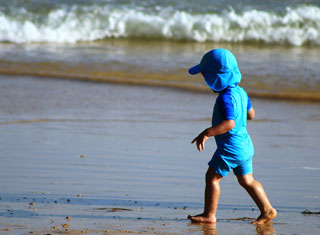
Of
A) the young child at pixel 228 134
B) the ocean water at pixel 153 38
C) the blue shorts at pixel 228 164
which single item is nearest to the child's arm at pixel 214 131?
the young child at pixel 228 134

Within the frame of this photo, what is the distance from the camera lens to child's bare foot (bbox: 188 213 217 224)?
138 inches

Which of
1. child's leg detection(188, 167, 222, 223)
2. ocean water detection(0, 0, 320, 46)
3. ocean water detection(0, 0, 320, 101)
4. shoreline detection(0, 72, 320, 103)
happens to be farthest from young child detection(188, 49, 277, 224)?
ocean water detection(0, 0, 320, 46)

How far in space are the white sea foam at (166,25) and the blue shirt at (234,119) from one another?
1142cm

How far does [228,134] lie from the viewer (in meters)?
3.71

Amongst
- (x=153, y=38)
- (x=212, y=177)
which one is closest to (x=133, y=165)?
(x=212, y=177)

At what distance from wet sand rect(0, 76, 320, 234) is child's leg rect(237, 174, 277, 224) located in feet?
0.22

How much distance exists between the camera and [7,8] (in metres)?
15.8

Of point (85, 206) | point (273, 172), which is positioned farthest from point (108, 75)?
point (85, 206)

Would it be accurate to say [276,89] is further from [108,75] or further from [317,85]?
[108,75]

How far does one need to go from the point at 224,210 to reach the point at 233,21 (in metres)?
12.7

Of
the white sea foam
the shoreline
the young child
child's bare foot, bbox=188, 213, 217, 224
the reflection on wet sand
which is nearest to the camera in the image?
the reflection on wet sand

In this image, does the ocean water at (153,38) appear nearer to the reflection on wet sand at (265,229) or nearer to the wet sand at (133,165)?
the wet sand at (133,165)

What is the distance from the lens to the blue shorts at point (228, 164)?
3672 mm

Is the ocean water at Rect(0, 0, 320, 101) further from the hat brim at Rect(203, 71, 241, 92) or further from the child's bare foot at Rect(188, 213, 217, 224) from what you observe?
the child's bare foot at Rect(188, 213, 217, 224)
